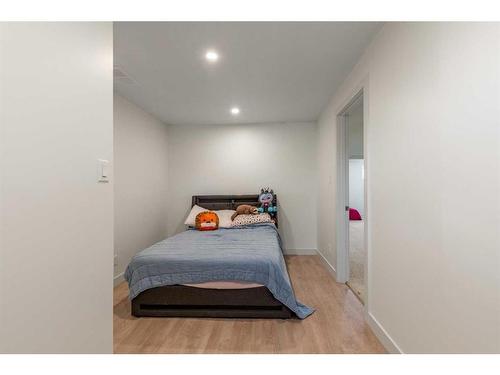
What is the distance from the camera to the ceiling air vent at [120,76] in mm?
2404

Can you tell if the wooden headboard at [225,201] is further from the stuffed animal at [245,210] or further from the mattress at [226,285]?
the mattress at [226,285]

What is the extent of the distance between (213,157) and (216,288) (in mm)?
2690

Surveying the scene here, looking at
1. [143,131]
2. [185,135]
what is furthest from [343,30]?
[185,135]

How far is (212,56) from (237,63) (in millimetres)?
249

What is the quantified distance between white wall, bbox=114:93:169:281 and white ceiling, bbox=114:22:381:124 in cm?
32

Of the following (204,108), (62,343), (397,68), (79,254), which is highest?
(204,108)

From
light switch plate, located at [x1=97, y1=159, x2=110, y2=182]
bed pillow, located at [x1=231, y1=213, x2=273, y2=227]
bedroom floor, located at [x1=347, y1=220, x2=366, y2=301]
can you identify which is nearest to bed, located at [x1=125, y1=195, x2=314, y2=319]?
bedroom floor, located at [x1=347, y1=220, x2=366, y2=301]

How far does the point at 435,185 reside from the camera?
1.24 meters

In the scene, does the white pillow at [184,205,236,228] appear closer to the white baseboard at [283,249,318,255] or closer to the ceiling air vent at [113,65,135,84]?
the white baseboard at [283,249,318,255]

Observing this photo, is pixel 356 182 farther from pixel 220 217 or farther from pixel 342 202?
pixel 220 217

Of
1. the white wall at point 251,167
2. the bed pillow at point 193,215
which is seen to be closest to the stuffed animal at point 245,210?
the white wall at point 251,167

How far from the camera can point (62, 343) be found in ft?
3.07

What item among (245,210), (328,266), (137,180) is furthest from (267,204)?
(137,180)

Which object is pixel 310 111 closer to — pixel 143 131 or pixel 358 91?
pixel 358 91
